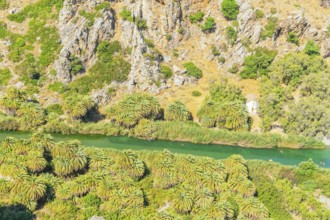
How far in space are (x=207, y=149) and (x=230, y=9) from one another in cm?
4462

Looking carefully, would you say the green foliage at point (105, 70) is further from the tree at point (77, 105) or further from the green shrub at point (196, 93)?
the green shrub at point (196, 93)

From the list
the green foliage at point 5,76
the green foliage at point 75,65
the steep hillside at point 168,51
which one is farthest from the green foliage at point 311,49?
the green foliage at point 5,76

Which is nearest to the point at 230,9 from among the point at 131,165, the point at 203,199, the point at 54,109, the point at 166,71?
the point at 166,71

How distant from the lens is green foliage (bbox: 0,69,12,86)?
104500 millimetres

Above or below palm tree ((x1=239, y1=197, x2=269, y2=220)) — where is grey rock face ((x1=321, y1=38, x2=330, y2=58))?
above

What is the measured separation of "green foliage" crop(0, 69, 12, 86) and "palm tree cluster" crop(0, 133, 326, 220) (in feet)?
113

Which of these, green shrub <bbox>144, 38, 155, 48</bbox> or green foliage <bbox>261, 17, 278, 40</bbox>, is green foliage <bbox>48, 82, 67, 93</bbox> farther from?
green foliage <bbox>261, 17, 278, 40</bbox>

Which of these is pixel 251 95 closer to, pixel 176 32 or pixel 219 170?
pixel 176 32

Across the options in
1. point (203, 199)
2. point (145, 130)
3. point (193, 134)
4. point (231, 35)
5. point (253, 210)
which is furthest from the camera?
point (231, 35)

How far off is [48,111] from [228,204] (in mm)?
51829

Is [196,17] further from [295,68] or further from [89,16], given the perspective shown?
[295,68]

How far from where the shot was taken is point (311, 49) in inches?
4498

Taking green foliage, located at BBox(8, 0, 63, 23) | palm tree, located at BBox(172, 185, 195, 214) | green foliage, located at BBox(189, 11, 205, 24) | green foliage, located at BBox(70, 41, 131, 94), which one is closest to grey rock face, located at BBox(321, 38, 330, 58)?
A: green foliage, located at BBox(189, 11, 205, 24)

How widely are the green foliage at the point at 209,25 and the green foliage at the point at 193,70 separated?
480 inches
